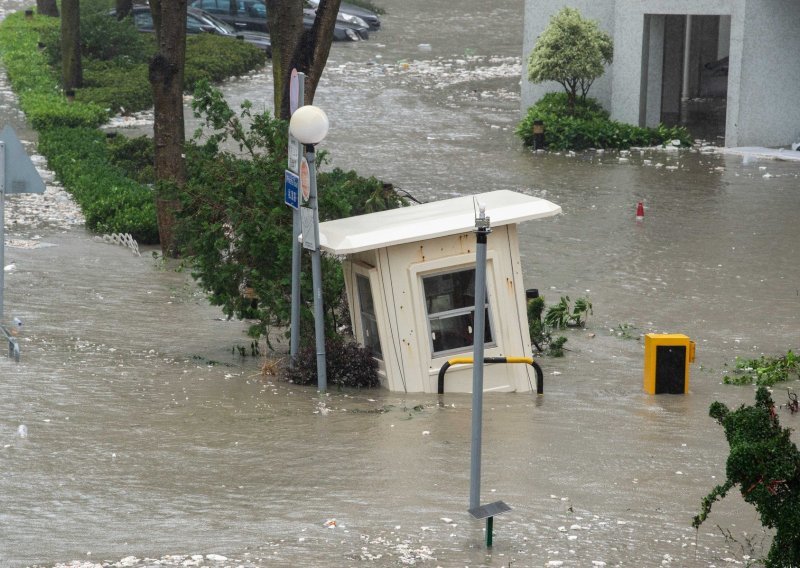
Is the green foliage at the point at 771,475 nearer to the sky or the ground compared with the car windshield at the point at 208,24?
nearer to the ground

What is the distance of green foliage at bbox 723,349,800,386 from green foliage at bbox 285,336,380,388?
124 inches

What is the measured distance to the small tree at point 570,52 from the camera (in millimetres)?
26938

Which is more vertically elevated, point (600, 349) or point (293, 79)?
point (293, 79)

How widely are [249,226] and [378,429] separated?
280 centimetres

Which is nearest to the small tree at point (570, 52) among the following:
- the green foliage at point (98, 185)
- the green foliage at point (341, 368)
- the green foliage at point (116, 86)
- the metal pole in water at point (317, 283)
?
the green foliage at point (116, 86)

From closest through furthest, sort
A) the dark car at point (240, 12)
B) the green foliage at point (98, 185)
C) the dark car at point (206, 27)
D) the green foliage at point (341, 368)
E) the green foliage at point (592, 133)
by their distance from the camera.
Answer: the green foliage at point (341, 368)
the green foliage at point (98, 185)
the green foliage at point (592, 133)
the dark car at point (206, 27)
the dark car at point (240, 12)

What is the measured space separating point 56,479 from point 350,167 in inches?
657

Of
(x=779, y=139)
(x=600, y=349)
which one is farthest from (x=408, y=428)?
(x=779, y=139)

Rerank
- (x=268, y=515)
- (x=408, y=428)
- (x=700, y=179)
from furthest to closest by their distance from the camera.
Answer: (x=700, y=179)
(x=408, y=428)
(x=268, y=515)

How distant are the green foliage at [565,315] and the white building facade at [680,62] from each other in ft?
44.4

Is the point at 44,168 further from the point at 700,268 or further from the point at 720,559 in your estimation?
the point at 720,559

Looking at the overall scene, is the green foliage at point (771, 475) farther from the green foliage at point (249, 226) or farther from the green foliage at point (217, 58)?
Answer: the green foliage at point (217, 58)

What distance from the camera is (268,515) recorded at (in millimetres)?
7312

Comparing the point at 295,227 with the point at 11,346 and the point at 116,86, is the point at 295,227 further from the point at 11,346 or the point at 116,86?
the point at 116,86
